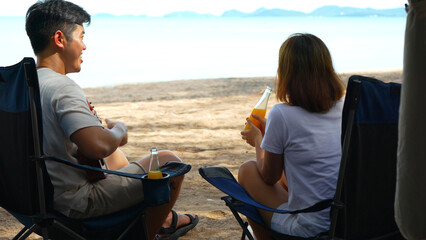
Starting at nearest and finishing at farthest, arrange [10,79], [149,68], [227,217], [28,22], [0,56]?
1. [10,79]
2. [28,22]
3. [227,217]
4. [149,68]
5. [0,56]

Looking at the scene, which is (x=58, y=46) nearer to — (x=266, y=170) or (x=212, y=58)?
(x=266, y=170)

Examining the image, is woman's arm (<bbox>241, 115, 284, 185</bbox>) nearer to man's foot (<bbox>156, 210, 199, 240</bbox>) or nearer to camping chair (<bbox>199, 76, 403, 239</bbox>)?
camping chair (<bbox>199, 76, 403, 239</bbox>)

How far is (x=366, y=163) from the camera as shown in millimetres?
2107

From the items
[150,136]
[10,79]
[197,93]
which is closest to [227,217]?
[10,79]

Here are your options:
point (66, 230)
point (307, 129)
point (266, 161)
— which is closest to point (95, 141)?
point (66, 230)

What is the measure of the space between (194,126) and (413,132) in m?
5.82

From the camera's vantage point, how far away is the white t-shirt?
2.36 metres

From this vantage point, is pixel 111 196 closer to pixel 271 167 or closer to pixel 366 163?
pixel 271 167

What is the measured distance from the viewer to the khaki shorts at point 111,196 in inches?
99.5

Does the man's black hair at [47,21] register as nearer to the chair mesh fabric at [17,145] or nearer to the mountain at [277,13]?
the chair mesh fabric at [17,145]

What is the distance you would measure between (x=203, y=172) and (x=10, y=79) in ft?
3.26

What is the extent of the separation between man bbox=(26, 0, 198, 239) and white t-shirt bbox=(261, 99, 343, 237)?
676mm

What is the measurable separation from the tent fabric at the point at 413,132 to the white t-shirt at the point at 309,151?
108cm

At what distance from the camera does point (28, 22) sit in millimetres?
2600
